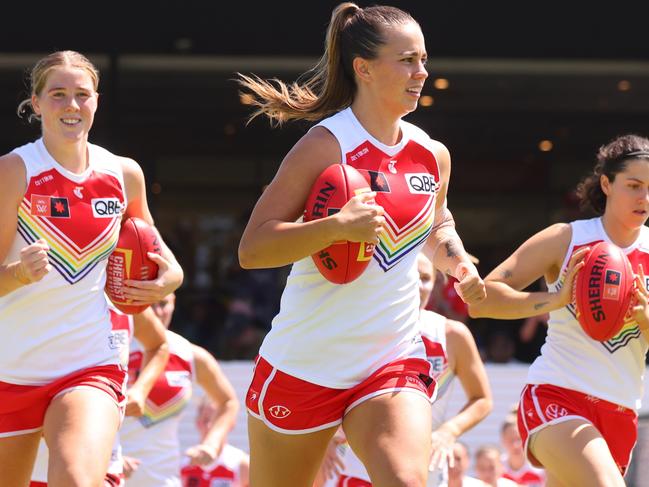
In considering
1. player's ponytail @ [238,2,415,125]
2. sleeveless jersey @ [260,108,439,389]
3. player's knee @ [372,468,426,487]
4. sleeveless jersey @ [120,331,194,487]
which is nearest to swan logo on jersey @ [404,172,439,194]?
sleeveless jersey @ [260,108,439,389]

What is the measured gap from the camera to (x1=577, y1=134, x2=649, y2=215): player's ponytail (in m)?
5.27

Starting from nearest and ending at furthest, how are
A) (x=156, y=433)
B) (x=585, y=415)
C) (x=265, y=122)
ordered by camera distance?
(x=585, y=415) → (x=156, y=433) → (x=265, y=122)

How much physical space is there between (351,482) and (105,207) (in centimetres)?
180

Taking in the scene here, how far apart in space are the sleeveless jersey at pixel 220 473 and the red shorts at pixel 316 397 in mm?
3528

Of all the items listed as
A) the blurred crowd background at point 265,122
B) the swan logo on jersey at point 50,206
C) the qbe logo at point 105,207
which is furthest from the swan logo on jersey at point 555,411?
the blurred crowd background at point 265,122

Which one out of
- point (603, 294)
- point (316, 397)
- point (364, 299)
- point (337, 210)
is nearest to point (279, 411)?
point (316, 397)

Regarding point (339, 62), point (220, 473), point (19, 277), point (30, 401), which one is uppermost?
point (339, 62)

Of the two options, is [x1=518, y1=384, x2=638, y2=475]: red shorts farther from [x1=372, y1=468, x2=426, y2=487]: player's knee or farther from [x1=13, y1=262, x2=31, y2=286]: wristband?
[x1=13, y1=262, x2=31, y2=286]: wristband

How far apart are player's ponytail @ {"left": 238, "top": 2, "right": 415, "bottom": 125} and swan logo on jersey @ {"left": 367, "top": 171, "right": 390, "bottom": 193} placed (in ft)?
1.21

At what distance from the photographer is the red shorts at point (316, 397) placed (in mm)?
4004

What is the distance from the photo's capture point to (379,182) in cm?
406

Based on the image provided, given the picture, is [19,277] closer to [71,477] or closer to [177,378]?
[71,477]

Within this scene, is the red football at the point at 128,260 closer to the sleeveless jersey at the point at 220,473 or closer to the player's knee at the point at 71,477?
the player's knee at the point at 71,477

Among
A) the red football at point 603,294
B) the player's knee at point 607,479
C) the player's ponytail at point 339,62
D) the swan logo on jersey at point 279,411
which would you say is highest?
the player's ponytail at point 339,62
